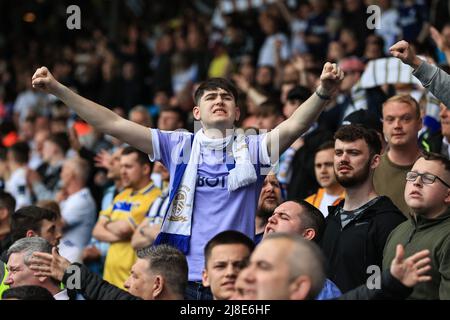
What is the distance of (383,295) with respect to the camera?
222 inches

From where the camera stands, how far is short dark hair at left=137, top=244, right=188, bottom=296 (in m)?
6.42

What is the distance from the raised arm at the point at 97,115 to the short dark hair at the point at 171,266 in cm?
99

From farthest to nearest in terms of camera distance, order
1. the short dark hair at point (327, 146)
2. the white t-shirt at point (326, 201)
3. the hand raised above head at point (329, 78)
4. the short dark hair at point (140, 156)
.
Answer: the short dark hair at point (140, 156), the short dark hair at point (327, 146), the white t-shirt at point (326, 201), the hand raised above head at point (329, 78)

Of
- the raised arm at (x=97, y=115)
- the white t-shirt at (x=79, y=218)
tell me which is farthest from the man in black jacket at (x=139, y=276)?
the white t-shirt at (x=79, y=218)

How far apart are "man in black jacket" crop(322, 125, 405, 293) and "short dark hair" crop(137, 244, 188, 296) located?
1.28 m

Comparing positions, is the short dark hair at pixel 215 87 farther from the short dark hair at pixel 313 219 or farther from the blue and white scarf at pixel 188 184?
the short dark hair at pixel 313 219

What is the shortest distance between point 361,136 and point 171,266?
7.29 feet

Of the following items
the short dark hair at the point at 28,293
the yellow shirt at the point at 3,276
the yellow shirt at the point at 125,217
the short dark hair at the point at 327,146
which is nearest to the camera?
the short dark hair at the point at 28,293

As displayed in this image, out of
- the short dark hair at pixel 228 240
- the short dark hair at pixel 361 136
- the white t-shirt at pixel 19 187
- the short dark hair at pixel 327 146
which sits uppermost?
the white t-shirt at pixel 19 187

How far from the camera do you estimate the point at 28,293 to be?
6.15 m

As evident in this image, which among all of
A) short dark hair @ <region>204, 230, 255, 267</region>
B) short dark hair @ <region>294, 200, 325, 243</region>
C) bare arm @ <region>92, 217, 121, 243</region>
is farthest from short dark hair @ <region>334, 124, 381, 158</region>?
bare arm @ <region>92, 217, 121, 243</region>

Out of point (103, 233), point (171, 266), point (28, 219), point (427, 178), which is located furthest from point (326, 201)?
point (171, 266)

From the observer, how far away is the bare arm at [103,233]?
9914mm
